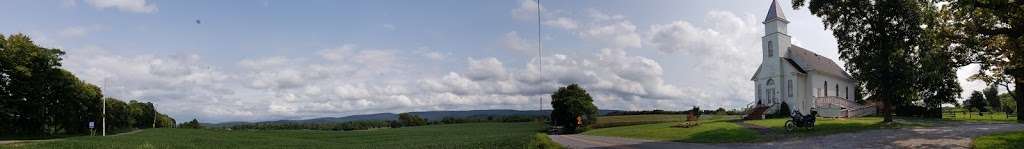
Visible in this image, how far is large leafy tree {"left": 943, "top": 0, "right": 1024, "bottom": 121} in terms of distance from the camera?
19.0 meters

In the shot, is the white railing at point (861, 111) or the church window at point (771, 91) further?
the church window at point (771, 91)

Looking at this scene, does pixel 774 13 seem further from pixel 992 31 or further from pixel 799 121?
pixel 992 31

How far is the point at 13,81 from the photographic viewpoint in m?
52.7

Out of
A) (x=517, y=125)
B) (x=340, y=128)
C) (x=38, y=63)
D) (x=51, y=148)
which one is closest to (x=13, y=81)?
(x=38, y=63)

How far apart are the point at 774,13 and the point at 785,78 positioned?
4.80 metres

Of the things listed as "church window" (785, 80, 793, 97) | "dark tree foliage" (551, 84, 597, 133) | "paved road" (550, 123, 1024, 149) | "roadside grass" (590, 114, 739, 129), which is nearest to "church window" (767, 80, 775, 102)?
"church window" (785, 80, 793, 97)

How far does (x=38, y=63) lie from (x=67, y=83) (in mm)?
3569

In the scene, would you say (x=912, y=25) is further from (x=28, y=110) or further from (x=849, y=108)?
(x=28, y=110)

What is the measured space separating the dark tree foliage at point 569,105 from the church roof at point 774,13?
2795 centimetres

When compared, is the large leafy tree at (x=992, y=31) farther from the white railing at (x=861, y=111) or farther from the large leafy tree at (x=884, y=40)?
the white railing at (x=861, y=111)

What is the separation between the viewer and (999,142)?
19453 millimetres

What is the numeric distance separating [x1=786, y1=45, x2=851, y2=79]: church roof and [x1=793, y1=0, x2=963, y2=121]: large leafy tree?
14234 millimetres

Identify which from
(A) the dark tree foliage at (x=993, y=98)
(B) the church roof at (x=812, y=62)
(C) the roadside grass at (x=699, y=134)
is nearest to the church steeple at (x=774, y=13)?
(B) the church roof at (x=812, y=62)

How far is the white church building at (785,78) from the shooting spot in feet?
157
